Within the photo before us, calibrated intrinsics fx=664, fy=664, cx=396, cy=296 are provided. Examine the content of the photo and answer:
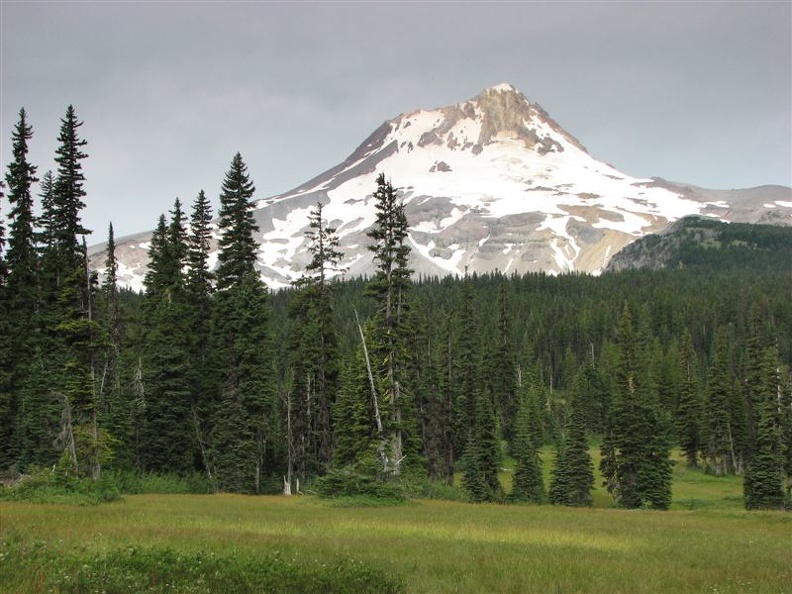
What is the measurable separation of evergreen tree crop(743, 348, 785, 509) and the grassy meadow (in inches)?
1395

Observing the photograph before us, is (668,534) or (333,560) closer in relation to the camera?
(333,560)

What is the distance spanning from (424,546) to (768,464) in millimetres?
53794

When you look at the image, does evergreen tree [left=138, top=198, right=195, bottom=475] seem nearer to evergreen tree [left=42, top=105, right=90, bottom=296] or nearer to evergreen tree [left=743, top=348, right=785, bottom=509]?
evergreen tree [left=42, top=105, right=90, bottom=296]

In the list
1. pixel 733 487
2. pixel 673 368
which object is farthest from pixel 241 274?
pixel 673 368

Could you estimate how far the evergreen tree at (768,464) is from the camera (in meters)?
56.9

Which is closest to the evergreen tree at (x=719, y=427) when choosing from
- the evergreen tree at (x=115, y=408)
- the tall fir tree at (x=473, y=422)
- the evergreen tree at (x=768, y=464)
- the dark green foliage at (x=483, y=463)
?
the evergreen tree at (x=768, y=464)

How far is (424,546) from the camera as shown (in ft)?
51.9

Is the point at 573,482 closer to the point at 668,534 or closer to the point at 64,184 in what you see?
the point at 668,534

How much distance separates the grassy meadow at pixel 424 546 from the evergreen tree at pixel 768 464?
35445mm

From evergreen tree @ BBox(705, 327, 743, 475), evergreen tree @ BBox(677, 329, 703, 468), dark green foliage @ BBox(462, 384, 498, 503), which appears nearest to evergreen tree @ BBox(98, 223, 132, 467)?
dark green foliage @ BBox(462, 384, 498, 503)

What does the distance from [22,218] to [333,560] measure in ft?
148

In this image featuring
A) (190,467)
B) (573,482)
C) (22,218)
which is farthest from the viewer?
A: (573,482)

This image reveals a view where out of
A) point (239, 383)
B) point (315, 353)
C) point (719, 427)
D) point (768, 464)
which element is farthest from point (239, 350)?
point (719, 427)

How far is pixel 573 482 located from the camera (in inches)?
2296
